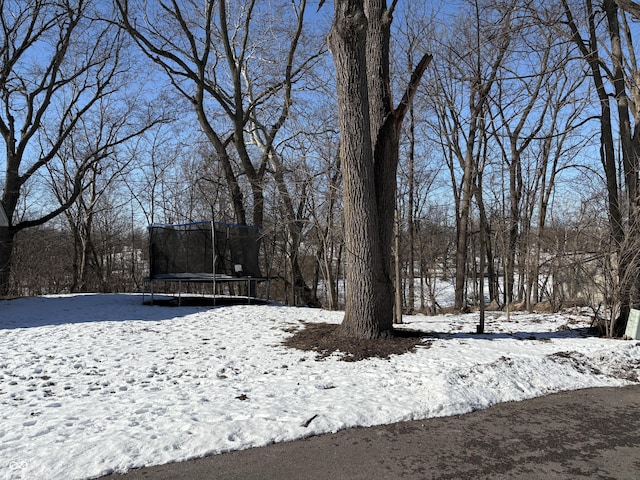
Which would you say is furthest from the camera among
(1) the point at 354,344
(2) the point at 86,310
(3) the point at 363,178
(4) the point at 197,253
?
(4) the point at 197,253

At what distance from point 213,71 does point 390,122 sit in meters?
15.0

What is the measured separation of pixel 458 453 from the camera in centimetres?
361

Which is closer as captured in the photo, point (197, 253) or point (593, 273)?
point (593, 273)

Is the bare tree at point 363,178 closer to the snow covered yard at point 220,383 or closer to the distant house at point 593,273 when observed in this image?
the snow covered yard at point 220,383

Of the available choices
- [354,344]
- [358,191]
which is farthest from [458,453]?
[358,191]

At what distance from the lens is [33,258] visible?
24391mm

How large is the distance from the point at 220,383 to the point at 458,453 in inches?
107

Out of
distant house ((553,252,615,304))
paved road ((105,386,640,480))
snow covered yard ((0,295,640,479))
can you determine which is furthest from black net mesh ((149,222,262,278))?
paved road ((105,386,640,480))

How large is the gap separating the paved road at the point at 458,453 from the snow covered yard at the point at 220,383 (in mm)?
193

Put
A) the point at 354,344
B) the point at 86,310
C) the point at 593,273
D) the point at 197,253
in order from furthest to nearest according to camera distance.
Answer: the point at 197,253 < the point at 86,310 < the point at 593,273 < the point at 354,344

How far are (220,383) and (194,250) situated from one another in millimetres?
7818

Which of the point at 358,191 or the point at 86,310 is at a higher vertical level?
the point at 358,191

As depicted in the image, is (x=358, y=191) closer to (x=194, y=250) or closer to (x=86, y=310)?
(x=194, y=250)

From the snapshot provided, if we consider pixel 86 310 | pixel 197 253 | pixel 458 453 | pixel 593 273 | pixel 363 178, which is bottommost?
pixel 458 453
